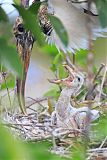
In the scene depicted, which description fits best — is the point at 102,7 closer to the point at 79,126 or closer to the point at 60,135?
the point at 60,135

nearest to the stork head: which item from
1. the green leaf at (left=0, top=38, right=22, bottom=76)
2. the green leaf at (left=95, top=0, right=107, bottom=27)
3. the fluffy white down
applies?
the fluffy white down

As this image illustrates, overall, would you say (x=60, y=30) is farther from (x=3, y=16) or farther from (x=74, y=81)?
(x=74, y=81)

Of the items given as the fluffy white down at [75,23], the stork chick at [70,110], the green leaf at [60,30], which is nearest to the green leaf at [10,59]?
the green leaf at [60,30]

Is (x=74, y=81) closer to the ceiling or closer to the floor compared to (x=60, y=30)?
closer to the floor

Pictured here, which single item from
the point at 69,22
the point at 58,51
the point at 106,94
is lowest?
A: the point at 106,94

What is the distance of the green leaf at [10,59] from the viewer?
1.64 ft

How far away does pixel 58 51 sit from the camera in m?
2.19

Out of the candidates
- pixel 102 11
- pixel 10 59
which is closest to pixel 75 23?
pixel 102 11

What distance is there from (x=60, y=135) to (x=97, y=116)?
0.90 feet

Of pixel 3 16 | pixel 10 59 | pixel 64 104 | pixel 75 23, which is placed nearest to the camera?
pixel 10 59

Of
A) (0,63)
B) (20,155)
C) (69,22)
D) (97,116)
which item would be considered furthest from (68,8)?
(20,155)

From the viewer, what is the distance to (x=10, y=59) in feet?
1.66

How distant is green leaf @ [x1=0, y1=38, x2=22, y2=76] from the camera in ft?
1.64

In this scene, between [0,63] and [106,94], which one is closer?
[0,63]
